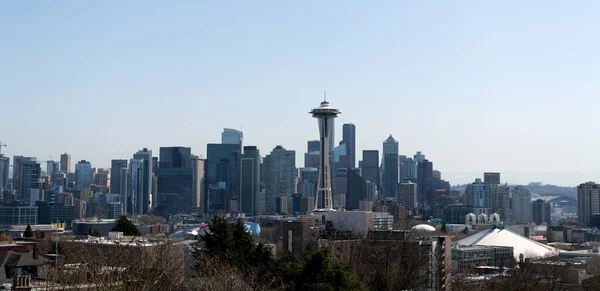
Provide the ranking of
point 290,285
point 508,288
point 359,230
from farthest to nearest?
point 359,230 < point 508,288 < point 290,285

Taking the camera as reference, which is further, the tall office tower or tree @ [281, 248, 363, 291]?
the tall office tower

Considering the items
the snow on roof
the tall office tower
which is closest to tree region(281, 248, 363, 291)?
the snow on roof

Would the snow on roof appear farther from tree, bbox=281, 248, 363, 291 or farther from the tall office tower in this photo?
tree, bbox=281, 248, 363, 291

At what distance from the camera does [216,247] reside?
4088 cm

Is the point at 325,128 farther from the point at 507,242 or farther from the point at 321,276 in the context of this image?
the point at 321,276

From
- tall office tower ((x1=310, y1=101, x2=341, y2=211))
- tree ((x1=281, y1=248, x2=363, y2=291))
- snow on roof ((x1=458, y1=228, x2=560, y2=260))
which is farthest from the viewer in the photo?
tall office tower ((x1=310, y1=101, x2=341, y2=211))

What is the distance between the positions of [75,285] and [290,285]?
793 centimetres

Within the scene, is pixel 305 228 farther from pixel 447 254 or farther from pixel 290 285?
pixel 290 285

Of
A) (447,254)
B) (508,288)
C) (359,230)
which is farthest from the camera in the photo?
(359,230)

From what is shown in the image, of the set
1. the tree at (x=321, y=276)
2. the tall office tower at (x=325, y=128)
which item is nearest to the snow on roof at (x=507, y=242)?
the tall office tower at (x=325, y=128)

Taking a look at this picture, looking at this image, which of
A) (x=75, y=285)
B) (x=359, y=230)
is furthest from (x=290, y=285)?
(x=359, y=230)

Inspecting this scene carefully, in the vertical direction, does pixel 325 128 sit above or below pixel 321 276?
above

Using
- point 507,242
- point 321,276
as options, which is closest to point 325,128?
point 507,242

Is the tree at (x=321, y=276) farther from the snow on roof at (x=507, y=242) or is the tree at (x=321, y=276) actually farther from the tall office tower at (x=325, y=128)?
the tall office tower at (x=325, y=128)
